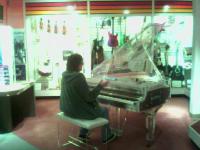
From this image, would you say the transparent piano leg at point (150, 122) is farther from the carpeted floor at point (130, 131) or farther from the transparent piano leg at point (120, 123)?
the transparent piano leg at point (120, 123)

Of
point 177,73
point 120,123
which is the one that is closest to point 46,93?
point 120,123

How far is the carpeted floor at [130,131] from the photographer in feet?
13.6

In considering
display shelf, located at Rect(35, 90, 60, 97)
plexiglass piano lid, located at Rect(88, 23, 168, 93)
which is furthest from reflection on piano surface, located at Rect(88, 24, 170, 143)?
display shelf, located at Rect(35, 90, 60, 97)

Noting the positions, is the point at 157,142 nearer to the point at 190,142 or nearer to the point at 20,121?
the point at 190,142

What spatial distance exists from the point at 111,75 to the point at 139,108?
2.46 ft

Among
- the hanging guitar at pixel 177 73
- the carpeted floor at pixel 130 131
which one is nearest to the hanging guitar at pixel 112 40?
the hanging guitar at pixel 177 73

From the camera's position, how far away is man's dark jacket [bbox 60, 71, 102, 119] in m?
3.59

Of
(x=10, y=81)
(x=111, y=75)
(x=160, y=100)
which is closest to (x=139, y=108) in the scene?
(x=160, y=100)

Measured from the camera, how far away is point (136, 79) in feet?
13.3

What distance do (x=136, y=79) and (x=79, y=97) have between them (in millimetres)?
895

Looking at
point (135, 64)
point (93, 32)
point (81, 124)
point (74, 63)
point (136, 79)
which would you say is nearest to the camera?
point (81, 124)

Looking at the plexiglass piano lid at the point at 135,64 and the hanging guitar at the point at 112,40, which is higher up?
the hanging guitar at the point at 112,40

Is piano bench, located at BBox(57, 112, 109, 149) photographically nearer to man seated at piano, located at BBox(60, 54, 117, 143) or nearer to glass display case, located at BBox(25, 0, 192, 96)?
man seated at piano, located at BBox(60, 54, 117, 143)

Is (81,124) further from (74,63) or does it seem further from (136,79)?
(136,79)
